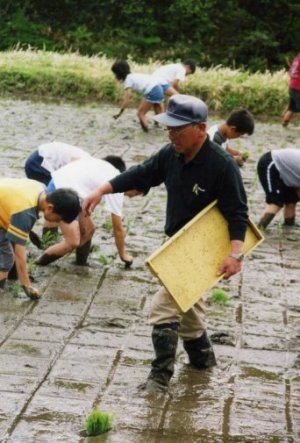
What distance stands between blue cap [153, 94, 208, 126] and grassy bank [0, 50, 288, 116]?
11698mm

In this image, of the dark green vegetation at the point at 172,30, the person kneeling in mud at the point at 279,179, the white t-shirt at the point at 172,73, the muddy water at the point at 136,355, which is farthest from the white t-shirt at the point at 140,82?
the dark green vegetation at the point at 172,30

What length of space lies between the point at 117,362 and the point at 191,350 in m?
0.47

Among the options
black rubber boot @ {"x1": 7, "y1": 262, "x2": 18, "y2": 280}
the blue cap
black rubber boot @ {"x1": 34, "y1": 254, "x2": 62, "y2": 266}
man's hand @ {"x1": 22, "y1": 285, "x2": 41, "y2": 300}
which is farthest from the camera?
black rubber boot @ {"x1": 34, "y1": 254, "x2": 62, "y2": 266}

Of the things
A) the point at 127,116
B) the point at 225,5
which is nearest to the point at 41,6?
the point at 225,5

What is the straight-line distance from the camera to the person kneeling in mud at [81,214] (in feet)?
22.9

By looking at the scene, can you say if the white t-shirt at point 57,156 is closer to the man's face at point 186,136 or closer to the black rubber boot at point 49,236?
the black rubber boot at point 49,236

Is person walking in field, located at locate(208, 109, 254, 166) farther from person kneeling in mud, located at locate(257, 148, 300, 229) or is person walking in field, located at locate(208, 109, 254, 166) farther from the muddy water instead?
the muddy water

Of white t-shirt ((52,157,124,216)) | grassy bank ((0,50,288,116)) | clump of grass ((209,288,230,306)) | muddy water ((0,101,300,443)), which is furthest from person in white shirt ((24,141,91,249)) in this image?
grassy bank ((0,50,288,116))

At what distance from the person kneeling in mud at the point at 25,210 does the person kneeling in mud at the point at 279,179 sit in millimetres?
2931

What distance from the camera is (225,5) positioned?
27859 mm

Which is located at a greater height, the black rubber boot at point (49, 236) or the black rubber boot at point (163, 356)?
the black rubber boot at point (163, 356)

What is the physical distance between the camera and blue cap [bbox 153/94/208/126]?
186 inches

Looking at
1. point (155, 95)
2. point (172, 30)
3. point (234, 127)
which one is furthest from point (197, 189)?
point (172, 30)

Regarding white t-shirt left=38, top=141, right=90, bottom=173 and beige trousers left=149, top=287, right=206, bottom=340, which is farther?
white t-shirt left=38, top=141, right=90, bottom=173
